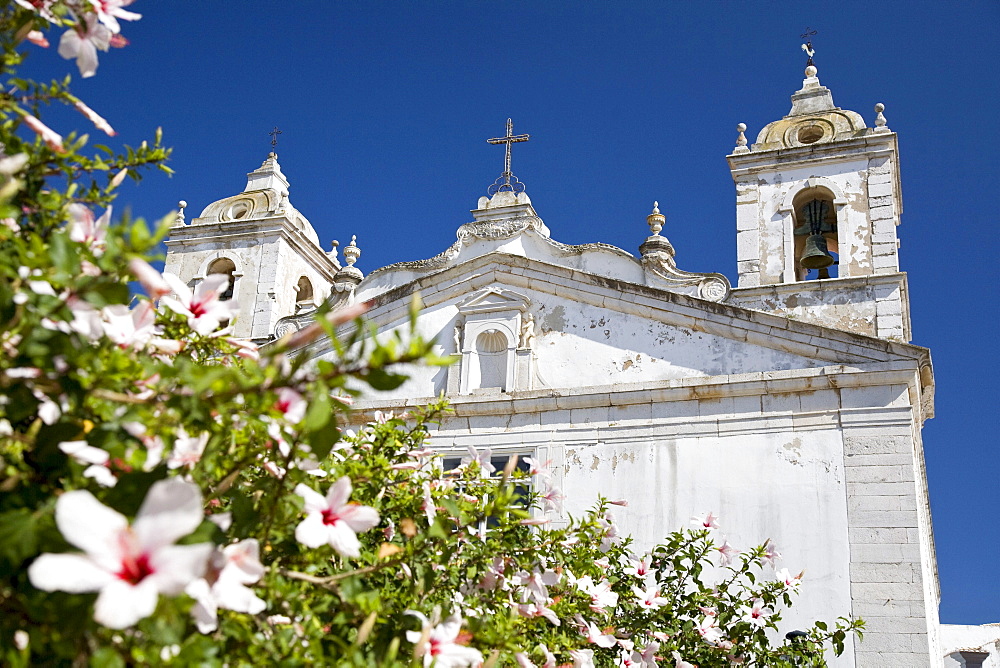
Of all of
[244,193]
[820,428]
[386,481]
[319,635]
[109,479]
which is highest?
[244,193]

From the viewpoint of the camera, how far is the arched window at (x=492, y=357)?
1141 centimetres

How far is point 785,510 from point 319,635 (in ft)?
26.7

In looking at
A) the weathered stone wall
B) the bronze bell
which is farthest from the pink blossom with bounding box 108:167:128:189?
Answer: the bronze bell

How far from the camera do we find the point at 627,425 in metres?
10.3

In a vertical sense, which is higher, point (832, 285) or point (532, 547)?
point (832, 285)

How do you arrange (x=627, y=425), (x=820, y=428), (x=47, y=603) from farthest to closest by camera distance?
(x=627, y=425) → (x=820, y=428) → (x=47, y=603)

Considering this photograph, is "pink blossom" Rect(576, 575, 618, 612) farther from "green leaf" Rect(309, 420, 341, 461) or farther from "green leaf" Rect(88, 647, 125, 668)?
"green leaf" Rect(88, 647, 125, 668)

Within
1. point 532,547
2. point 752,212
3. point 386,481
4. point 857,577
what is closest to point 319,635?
point 386,481

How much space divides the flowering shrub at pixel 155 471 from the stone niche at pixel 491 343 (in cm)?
818

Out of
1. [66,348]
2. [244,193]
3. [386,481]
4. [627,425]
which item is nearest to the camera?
[66,348]

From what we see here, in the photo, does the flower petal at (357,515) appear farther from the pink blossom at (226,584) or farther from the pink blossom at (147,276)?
the pink blossom at (147,276)

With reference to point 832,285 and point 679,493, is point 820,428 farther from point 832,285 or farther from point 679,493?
point 832,285

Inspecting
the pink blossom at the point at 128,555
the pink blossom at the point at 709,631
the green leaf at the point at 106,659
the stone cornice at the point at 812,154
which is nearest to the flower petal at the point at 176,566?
the pink blossom at the point at 128,555

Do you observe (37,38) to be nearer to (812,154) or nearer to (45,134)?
(45,134)
